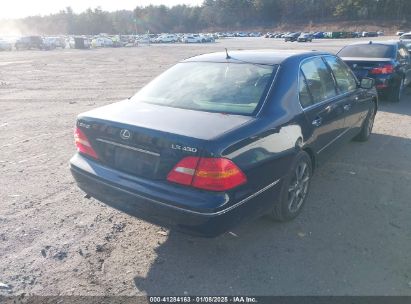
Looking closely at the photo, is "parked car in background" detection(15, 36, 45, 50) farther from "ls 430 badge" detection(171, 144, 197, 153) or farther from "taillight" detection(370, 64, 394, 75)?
"ls 430 badge" detection(171, 144, 197, 153)

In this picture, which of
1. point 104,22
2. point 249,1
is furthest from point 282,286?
point 249,1

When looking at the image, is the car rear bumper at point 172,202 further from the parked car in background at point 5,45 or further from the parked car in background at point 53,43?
the parked car in background at point 53,43

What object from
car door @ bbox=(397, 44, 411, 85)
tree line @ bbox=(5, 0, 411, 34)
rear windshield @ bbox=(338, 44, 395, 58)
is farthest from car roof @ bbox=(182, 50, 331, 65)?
tree line @ bbox=(5, 0, 411, 34)

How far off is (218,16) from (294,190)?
128 metres

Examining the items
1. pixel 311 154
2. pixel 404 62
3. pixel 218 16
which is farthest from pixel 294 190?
pixel 218 16

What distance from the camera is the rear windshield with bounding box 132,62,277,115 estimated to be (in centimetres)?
344

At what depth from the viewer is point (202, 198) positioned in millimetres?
2760

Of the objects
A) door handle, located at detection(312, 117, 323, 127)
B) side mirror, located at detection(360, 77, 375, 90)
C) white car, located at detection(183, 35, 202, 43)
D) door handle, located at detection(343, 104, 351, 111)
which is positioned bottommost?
white car, located at detection(183, 35, 202, 43)

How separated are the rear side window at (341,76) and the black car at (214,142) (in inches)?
15.5

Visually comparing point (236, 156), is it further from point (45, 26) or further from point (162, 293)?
point (45, 26)

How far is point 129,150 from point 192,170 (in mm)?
640

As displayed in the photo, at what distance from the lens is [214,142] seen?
9.01 feet

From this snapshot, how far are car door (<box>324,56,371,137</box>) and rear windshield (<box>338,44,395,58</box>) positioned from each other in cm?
410

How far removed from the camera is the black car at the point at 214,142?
2795mm
